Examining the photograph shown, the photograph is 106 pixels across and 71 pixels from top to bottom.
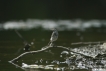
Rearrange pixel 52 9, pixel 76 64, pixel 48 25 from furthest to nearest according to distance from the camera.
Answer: pixel 52 9
pixel 48 25
pixel 76 64

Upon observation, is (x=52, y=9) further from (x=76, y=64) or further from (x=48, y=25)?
(x=76, y=64)

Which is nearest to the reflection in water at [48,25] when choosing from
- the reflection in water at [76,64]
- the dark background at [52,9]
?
the dark background at [52,9]

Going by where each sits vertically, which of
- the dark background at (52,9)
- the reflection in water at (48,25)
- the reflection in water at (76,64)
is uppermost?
the dark background at (52,9)

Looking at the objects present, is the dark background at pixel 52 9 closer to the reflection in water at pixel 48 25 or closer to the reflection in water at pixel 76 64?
the reflection in water at pixel 48 25

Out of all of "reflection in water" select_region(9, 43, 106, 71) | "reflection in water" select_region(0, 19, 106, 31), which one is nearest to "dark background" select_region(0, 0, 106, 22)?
"reflection in water" select_region(0, 19, 106, 31)

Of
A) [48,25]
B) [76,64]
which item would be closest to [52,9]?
[48,25]

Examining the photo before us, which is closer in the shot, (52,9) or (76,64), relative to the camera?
(76,64)

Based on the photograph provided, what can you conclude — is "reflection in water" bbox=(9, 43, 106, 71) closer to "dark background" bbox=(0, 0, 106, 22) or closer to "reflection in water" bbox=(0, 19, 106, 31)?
"reflection in water" bbox=(0, 19, 106, 31)

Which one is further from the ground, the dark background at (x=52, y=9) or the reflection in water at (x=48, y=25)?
the dark background at (x=52, y=9)

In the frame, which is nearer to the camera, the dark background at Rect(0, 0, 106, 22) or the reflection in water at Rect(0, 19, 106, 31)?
the reflection in water at Rect(0, 19, 106, 31)

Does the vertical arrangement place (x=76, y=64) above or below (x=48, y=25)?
below
